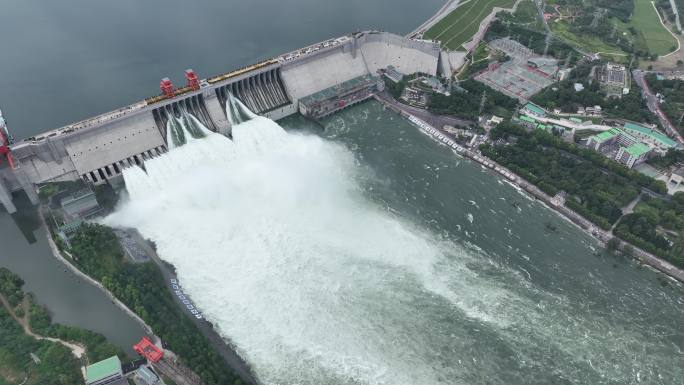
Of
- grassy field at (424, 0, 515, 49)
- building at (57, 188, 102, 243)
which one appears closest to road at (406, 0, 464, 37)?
grassy field at (424, 0, 515, 49)

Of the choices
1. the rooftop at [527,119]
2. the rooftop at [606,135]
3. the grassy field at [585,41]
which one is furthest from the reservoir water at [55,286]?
the grassy field at [585,41]

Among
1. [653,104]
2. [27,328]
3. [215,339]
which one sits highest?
[27,328]

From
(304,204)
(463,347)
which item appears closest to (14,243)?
(304,204)

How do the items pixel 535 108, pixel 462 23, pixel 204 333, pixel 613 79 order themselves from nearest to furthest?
1. pixel 204 333
2. pixel 535 108
3. pixel 613 79
4. pixel 462 23

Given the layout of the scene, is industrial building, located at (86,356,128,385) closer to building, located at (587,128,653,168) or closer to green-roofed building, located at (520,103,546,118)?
green-roofed building, located at (520,103,546,118)

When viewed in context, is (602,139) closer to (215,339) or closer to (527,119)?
(527,119)

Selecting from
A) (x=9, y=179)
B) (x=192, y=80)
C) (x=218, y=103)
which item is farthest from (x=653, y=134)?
(x=9, y=179)

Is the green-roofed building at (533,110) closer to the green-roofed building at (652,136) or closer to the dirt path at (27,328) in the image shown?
the green-roofed building at (652,136)
